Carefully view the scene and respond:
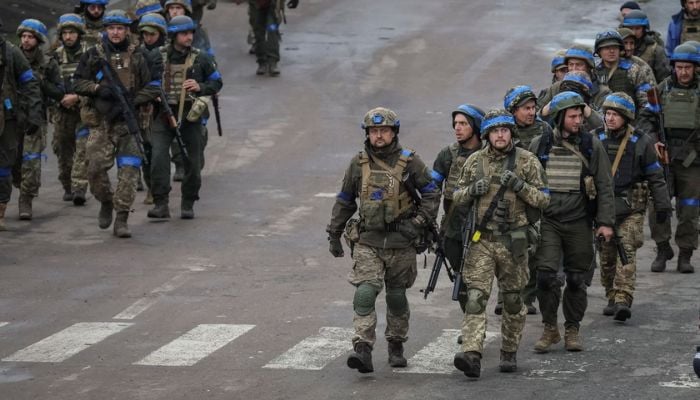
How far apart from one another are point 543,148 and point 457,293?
1.56 metres

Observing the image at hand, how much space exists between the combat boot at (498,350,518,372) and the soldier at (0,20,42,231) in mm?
7210

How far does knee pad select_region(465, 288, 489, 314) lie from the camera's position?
1094 centimetres

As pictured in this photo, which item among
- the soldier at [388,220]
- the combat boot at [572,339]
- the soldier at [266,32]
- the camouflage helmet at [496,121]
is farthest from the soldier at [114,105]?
the soldier at [266,32]

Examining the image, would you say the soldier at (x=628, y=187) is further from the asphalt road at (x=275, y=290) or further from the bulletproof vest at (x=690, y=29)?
the bulletproof vest at (x=690, y=29)

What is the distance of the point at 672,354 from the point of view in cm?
1159

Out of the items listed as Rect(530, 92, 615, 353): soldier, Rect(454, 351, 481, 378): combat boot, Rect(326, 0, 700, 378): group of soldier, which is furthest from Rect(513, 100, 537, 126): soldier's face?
Rect(454, 351, 481, 378): combat boot

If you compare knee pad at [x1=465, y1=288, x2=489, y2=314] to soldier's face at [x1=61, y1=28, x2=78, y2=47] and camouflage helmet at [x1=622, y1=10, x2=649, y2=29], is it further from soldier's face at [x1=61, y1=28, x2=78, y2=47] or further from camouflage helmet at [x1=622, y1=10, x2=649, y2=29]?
soldier's face at [x1=61, y1=28, x2=78, y2=47]

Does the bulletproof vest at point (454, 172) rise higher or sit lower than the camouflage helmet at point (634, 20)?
lower

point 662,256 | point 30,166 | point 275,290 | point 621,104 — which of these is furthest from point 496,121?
point 30,166

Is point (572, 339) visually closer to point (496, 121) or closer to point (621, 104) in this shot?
point (496, 121)

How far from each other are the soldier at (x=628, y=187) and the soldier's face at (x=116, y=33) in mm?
5728

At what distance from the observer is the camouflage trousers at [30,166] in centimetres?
1752

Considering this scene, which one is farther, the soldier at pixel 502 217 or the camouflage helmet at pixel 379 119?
the camouflage helmet at pixel 379 119

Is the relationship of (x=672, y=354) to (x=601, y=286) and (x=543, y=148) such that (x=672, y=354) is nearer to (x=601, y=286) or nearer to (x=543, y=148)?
(x=543, y=148)
